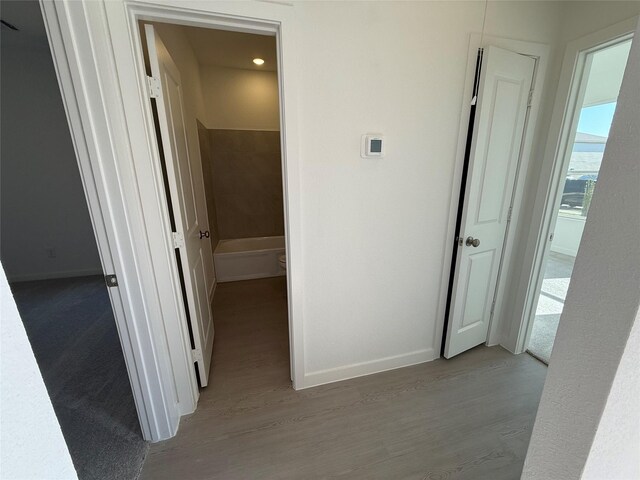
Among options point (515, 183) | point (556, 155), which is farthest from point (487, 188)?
point (556, 155)

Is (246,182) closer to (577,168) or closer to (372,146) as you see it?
(372,146)

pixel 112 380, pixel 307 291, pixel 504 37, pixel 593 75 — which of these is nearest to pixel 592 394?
pixel 307 291

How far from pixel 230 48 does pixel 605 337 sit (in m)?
3.57

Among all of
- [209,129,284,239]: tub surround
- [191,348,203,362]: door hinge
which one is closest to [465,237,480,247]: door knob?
[191,348,203,362]: door hinge

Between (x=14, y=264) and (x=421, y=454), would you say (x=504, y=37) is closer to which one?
(x=421, y=454)

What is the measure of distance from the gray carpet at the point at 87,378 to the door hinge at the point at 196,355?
16.9 inches

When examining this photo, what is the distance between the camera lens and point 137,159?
3.97ft

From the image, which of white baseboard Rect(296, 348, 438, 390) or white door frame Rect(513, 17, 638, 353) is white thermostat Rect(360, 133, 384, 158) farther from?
white baseboard Rect(296, 348, 438, 390)

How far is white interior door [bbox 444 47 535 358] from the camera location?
5.21 ft

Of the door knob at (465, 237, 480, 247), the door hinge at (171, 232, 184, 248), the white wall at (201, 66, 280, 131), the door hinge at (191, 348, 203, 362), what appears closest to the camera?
the door hinge at (171, 232, 184, 248)

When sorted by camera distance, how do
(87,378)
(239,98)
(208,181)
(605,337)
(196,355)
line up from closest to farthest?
(605,337) < (196,355) < (87,378) < (208,181) < (239,98)

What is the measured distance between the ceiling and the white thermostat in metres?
1.66

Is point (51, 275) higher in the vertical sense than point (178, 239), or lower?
lower

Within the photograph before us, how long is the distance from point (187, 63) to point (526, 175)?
300 cm
